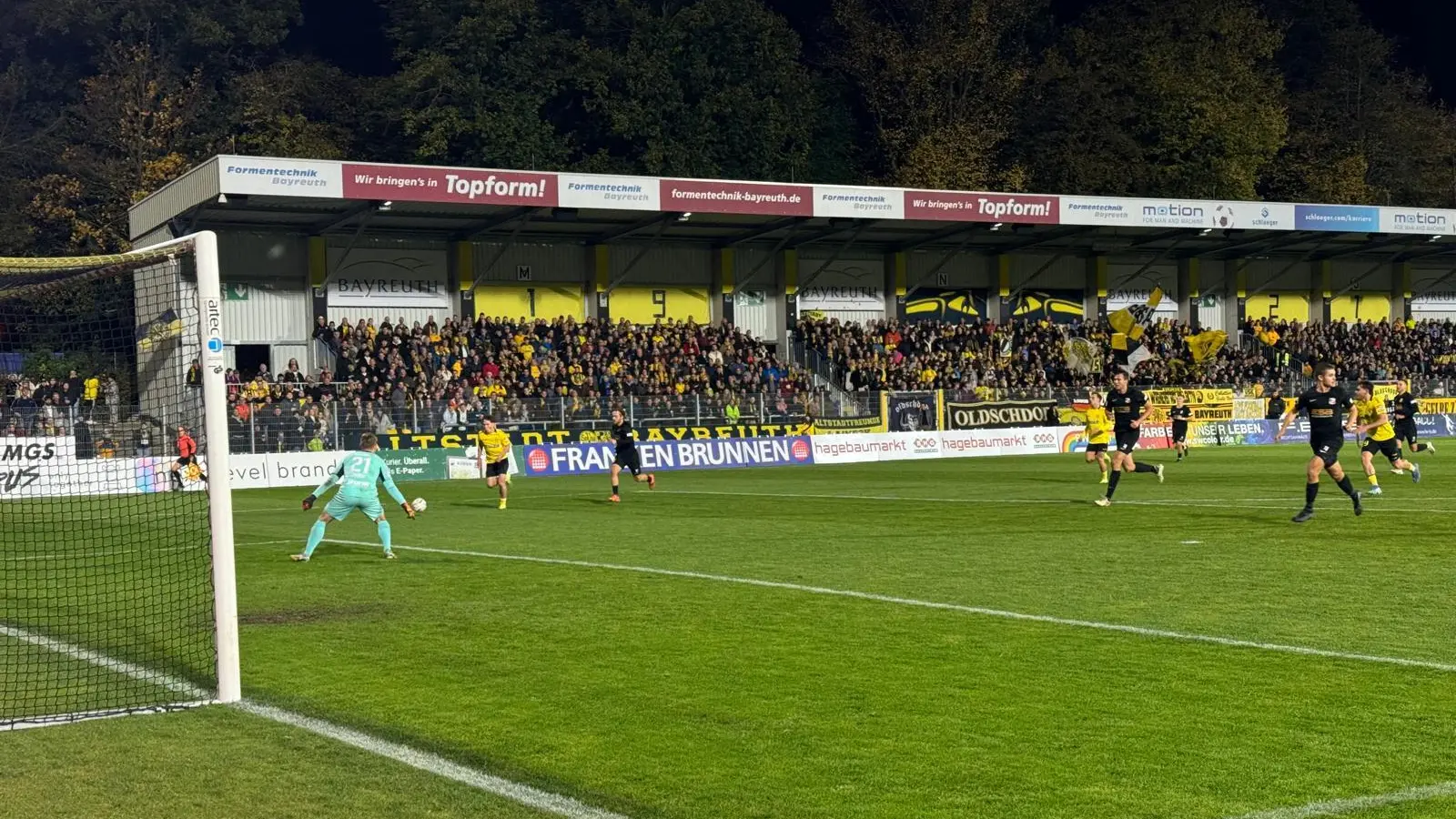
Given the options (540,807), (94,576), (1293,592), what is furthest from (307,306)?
(540,807)

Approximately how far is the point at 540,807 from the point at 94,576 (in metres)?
11.9

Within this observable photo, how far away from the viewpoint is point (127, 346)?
14539 mm

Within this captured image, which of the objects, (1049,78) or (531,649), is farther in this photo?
(1049,78)

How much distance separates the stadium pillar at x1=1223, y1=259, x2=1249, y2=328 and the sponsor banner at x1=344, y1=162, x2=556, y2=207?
32982 mm

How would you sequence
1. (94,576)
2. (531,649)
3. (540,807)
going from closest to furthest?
1. (540,807)
2. (531,649)
3. (94,576)

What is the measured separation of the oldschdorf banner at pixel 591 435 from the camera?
3794 cm

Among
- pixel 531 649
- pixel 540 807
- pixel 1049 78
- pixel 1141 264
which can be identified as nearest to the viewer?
pixel 540 807

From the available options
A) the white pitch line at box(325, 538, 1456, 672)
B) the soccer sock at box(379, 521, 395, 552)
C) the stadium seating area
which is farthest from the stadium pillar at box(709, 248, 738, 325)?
the soccer sock at box(379, 521, 395, 552)

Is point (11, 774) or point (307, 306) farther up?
point (307, 306)

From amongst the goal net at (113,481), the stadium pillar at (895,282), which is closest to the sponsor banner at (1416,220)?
the stadium pillar at (895,282)

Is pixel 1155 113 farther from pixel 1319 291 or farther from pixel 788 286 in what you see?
pixel 788 286

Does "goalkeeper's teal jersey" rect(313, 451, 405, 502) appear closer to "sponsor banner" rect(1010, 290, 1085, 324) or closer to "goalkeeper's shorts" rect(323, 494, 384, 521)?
"goalkeeper's shorts" rect(323, 494, 384, 521)

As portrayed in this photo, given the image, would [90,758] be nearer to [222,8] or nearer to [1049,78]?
[222,8]

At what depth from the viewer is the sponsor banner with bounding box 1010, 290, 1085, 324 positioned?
2398 inches
